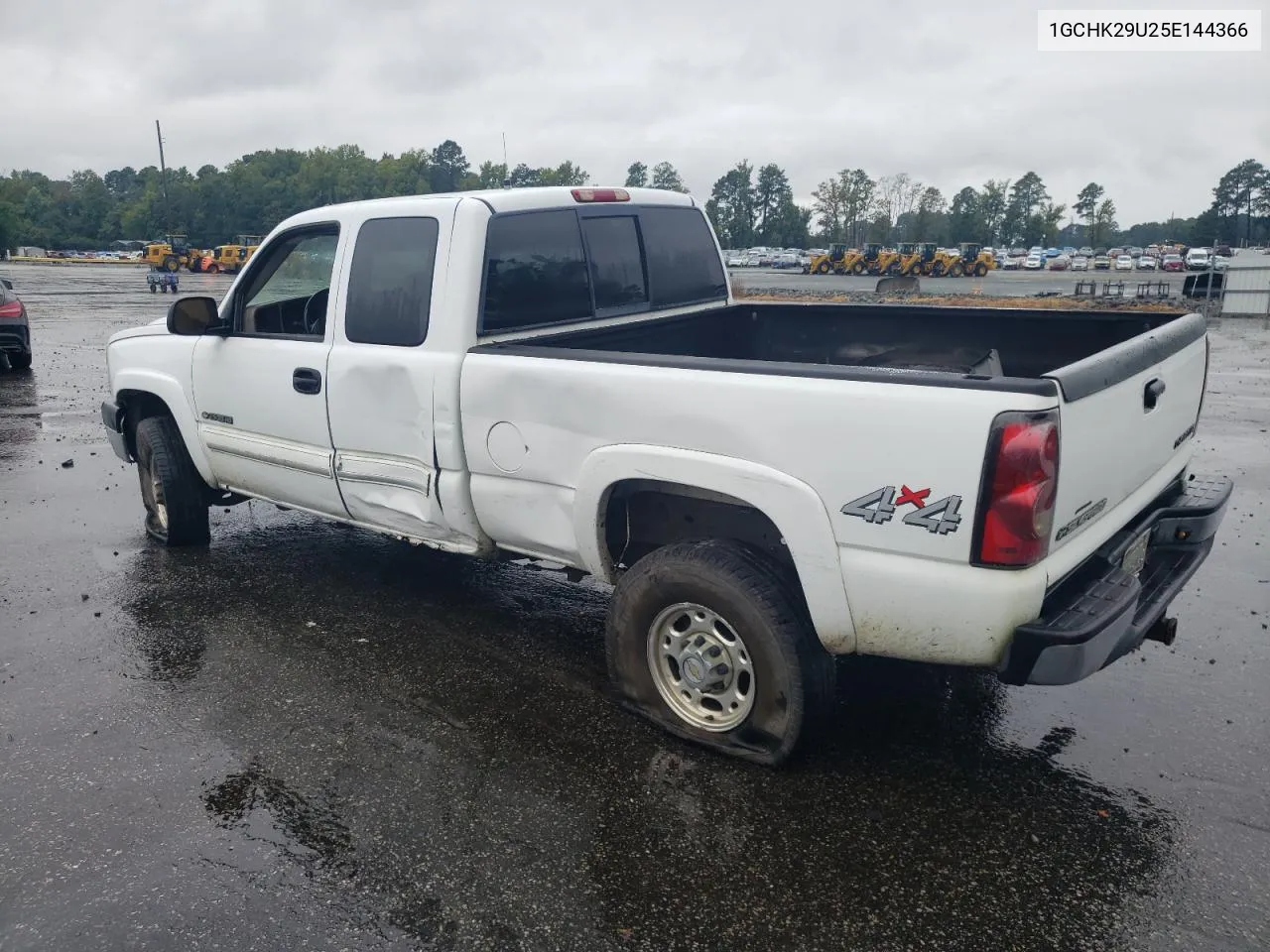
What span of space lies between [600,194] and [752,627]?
98.2 inches

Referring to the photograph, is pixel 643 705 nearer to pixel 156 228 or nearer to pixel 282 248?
pixel 282 248

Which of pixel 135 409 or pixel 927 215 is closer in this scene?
pixel 135 409

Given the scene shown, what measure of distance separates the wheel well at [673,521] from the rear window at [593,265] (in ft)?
3.37

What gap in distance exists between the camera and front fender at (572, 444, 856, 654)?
316 cm

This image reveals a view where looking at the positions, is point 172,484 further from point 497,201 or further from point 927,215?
point 927,215

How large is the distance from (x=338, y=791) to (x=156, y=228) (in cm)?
11869

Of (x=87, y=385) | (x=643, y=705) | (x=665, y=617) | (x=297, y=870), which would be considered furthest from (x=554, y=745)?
(x=87, y=385)

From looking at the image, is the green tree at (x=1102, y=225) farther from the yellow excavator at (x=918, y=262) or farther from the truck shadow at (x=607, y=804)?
the truck shadow at (x=607, y=804)

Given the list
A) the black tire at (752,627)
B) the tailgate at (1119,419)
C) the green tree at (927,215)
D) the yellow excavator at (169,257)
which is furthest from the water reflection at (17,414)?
the green tree at (927,215)

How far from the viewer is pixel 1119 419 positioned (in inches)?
128

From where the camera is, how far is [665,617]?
12.1ft

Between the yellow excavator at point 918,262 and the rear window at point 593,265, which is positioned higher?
the rear window at point 593,265

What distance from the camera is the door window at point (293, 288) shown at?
498 centimetres

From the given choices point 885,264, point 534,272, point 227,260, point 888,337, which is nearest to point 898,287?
point 885,264
